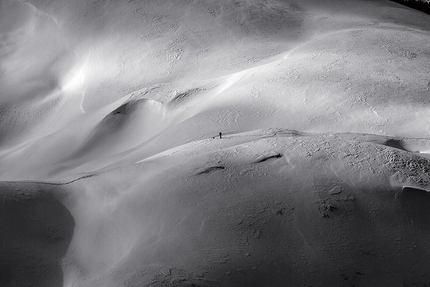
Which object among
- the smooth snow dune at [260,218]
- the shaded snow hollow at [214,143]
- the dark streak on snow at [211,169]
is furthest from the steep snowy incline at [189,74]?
the dark streak on snow at [211,169]

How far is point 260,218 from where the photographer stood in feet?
10.1

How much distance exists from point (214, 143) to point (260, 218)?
1.25 m

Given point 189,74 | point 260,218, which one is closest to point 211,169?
point 260,218

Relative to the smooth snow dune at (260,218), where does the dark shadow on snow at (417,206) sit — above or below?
above

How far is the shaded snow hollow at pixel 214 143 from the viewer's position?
2.94 metres

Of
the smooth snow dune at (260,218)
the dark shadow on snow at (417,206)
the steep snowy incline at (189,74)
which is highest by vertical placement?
the dark shadow on snow at (417,206)

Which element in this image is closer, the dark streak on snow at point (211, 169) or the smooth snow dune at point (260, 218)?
the smooth snow dune at point (260, 218)

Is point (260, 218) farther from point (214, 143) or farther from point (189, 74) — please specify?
point (189, 74)

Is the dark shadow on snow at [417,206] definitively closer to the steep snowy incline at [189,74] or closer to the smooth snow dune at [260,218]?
the smooth snow dune at [260,218]

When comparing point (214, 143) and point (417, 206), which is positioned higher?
point (417, 206)

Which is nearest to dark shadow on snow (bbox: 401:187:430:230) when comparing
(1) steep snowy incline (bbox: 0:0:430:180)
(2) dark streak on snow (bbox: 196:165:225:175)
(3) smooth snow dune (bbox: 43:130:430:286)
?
(3) smooth snow dune (bbox: 43:130:430:286)

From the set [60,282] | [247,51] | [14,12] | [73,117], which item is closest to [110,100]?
[73,117]

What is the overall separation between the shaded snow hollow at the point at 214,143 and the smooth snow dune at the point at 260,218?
1 cm

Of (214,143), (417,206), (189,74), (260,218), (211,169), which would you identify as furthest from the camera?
(189,74)
